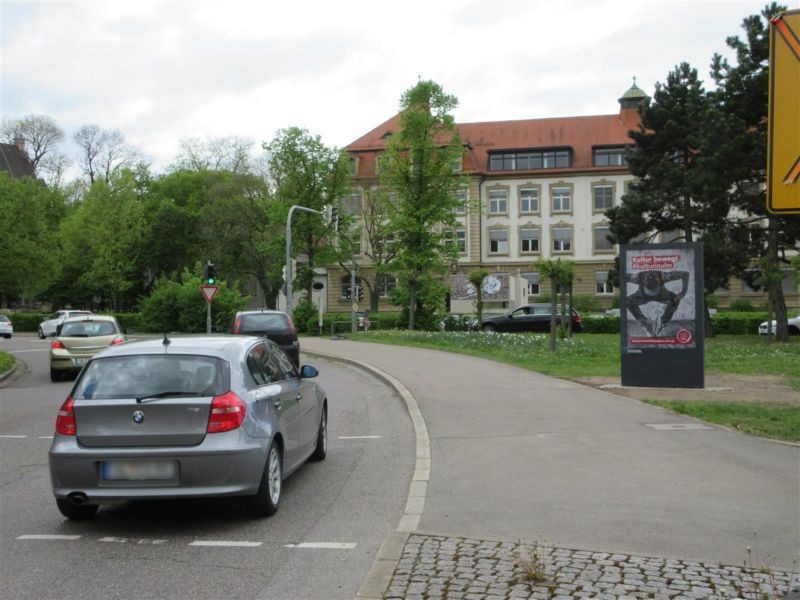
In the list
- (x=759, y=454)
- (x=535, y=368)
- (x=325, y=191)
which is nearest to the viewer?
(x=759, y=454)

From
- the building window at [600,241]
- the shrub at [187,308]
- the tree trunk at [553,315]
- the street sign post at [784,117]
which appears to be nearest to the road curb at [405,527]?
the street sign post at [784,117]

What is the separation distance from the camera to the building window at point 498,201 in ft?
221

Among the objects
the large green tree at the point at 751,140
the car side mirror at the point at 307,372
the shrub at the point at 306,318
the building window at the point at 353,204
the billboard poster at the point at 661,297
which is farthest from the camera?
the building window at the point at 353,204

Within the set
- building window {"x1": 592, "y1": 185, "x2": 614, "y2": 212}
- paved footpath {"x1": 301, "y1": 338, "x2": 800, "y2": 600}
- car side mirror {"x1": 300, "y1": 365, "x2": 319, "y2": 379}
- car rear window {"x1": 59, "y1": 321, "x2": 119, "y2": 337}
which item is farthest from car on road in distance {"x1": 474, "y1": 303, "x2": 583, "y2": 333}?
car side mirror {"x1": 300, "y1": 365, "x2": 319, "y2": 379}

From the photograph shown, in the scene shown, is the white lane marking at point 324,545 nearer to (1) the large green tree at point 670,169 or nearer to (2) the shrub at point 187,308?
(1) the large green tree at point 670,169

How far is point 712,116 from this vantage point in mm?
29266

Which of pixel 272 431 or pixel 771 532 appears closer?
pixel 771 532

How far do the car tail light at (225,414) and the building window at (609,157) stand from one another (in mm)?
63250

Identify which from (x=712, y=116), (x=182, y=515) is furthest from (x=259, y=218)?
(x=182, y=515)

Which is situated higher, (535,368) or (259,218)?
(259,218)

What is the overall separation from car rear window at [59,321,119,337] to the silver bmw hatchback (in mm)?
14459

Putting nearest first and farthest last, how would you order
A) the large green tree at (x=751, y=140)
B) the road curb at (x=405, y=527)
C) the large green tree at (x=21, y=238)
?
1. the road curb at (x=405, y=527)
2. the large green tree at (x=751, y=140)
3. the large green tree at (x=21, y=238)

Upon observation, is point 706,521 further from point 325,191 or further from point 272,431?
point 325,191

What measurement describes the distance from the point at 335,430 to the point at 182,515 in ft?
15.1
